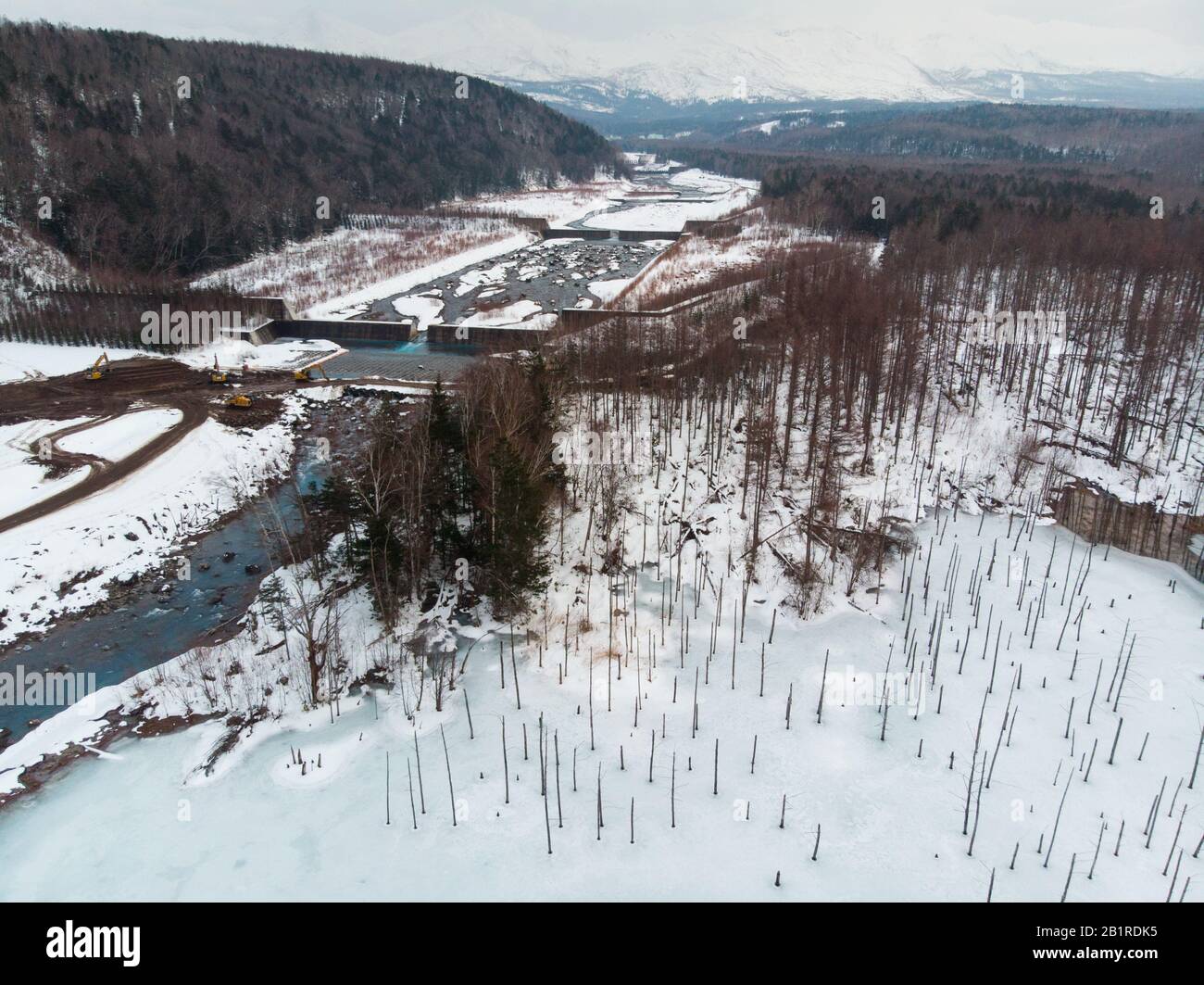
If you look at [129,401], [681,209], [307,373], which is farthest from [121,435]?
[681,209]

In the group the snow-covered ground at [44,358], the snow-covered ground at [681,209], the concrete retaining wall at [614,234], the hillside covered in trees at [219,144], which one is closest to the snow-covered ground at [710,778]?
the snow-covered ground at [44,358]

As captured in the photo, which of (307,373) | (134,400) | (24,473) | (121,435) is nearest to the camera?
(24,473)

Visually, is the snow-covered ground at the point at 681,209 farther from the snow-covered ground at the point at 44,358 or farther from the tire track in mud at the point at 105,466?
the tire track in mud at the point at 105,466

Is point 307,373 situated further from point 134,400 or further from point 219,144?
point 219,144

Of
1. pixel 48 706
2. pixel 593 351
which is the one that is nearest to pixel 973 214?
pixel 593 351

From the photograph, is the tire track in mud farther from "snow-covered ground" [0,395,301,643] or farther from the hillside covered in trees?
the hillside covered in trees
